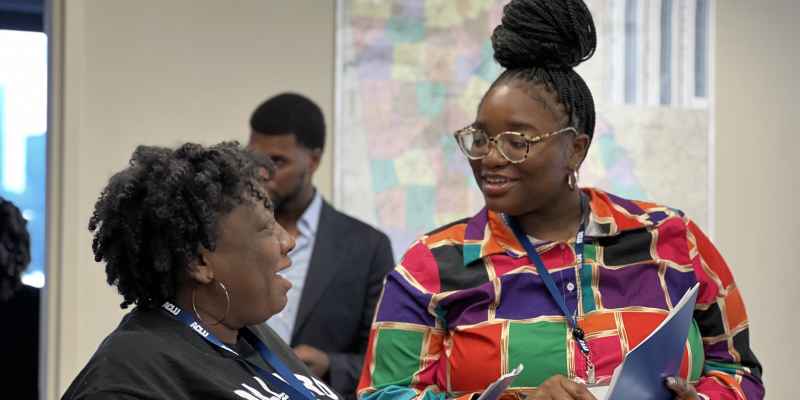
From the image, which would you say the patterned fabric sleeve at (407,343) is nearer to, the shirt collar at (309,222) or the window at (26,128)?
the shirt collar at (309,222)

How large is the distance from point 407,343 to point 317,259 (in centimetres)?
133

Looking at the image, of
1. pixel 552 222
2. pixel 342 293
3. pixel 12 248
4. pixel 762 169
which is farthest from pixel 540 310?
pixel 762 169

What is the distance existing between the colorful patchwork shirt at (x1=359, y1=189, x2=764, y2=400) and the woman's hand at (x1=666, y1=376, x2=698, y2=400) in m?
0.10

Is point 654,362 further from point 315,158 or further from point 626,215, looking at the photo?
point 315,158

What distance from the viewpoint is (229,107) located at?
4312 millimetres

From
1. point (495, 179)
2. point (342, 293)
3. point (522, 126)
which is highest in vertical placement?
point (522, 126)

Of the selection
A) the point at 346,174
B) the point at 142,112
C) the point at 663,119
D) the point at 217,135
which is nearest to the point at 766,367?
the point at 663,119

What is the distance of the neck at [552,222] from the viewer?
240cm

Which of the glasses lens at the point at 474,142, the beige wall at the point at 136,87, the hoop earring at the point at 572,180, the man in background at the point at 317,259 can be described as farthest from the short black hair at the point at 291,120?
the hoop earring at the point at 572,180

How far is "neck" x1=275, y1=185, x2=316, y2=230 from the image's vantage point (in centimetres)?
363

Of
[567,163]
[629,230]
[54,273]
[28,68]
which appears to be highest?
[28,68]

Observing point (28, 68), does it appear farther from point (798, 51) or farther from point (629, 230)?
point (798, 51)

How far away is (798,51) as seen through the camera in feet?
16.2

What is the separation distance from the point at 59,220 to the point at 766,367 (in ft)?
10.1
